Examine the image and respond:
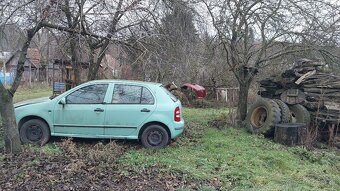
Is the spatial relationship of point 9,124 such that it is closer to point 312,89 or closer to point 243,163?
point 243,163

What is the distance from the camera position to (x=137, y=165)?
18.8 feet

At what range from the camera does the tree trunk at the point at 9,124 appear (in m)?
5.89

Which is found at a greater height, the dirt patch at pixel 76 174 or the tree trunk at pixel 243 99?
the tree trunk at pixel 243 99

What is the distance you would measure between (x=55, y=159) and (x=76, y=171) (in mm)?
860

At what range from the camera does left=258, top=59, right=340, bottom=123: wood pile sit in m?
9.42

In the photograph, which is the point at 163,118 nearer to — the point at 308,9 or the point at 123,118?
the point at 123,118

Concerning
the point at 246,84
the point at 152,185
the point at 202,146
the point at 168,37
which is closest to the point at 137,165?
the point at 152,185

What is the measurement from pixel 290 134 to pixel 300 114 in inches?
66.2

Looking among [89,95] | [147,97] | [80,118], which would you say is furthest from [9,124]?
[147,97]

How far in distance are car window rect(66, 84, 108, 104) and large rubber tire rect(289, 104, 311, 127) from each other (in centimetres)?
619

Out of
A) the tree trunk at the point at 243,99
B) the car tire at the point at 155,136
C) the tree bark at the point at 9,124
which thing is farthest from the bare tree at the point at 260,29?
the tree bark at the point at 9,124

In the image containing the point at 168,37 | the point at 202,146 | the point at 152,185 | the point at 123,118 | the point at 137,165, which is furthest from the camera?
the point at 168,37

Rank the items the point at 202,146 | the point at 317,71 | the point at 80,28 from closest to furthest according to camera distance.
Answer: the point at 80,28 → the point at 202,146 → the point at 317,71

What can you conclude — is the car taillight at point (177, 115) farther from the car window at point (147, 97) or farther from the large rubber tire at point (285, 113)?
the large rubber tire at point (285, 113)
